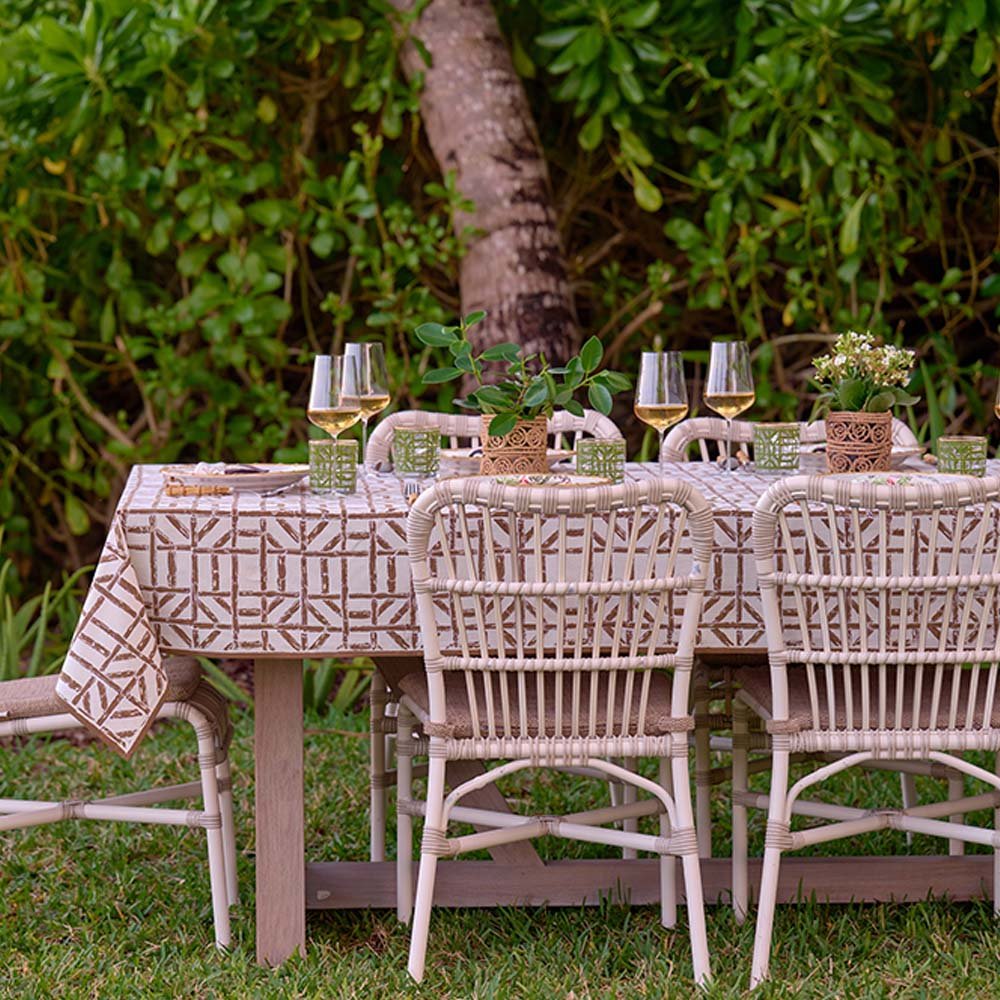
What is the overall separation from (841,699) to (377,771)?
0.96 meters

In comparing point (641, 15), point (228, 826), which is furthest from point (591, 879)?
point (641, 15)

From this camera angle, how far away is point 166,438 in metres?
5.00

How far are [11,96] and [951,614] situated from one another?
3.27m

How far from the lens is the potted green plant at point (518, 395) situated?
2650 millimetres

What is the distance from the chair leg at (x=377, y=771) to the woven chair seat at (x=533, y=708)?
353mm

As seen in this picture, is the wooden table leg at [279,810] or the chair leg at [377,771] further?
the chair leg at [377,771]

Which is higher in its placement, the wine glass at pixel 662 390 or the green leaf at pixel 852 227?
the green leaf at pixel 852 227

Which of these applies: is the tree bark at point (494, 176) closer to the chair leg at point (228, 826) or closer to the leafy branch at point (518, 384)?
the leafy branch at point (518, 384)

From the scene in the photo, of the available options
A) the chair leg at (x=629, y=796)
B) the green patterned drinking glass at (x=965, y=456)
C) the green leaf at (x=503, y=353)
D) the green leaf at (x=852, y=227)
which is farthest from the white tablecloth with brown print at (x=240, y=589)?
the green leaf at (x=852, y=227)

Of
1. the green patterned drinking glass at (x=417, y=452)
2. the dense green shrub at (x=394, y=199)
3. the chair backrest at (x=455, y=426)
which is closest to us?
the green patterned drinking glass at (x=417, y=452)

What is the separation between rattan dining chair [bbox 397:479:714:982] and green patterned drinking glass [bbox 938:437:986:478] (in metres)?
0.59

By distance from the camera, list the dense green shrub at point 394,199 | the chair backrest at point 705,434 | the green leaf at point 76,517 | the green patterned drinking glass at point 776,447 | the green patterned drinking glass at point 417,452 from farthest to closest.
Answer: the green leaf at point 76,517 → the dense green shrub at point 394,199 → the chair backrest at point 705,434 → the green patterned drinking glass at point 776,447 → the green patterned drinking glass at point 417,452

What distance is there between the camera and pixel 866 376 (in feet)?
9.22

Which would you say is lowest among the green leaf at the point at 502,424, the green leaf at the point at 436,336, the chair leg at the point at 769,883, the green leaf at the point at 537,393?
the chair leg at the point at 769,883
